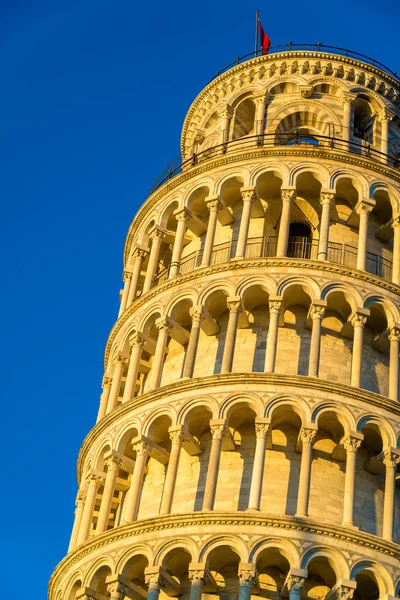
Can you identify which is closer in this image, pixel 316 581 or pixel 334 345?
pixel 316 581

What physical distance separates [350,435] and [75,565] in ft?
26.8

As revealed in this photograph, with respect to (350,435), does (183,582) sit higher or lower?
lower

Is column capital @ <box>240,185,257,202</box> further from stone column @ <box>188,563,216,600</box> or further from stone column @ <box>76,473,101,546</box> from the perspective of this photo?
stone column @ <box>188,563,216,600</box>

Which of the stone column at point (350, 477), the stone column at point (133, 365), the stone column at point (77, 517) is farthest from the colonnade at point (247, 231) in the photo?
the stone column at point (77, 517)

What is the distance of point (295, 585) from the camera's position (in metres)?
29.8

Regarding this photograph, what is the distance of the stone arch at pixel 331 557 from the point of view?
30.1 metres

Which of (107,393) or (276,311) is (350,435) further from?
(107,393)

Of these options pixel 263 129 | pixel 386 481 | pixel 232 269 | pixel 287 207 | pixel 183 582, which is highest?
pixel 263 129

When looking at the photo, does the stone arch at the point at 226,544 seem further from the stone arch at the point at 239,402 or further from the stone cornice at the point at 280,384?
the stone cornice at the point at 280,384

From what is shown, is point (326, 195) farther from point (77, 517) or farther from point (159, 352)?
point (77, 517)

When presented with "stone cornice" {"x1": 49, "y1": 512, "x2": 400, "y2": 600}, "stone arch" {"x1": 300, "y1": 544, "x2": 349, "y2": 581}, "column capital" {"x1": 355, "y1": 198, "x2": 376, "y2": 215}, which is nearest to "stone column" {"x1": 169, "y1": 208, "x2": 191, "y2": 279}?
"column capital" {"x1": 355, "y1": 198, "x2": 376, "y2": 215}

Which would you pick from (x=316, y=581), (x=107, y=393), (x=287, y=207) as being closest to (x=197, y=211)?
(x=287, y=207)

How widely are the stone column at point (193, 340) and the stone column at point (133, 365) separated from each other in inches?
82.7

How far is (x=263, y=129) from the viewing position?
42.9 m
